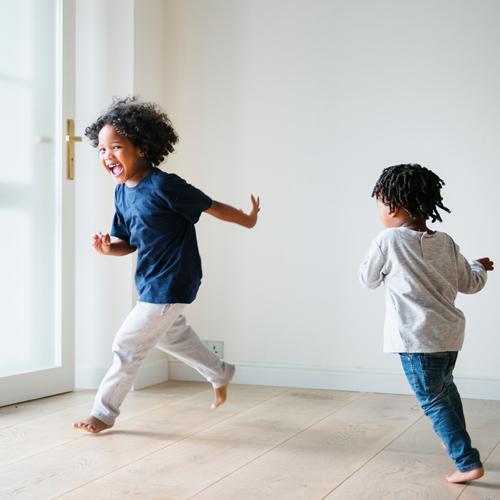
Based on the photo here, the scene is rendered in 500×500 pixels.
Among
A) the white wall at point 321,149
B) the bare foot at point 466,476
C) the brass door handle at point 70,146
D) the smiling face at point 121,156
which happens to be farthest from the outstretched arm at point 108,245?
the bare foot at point 466,476

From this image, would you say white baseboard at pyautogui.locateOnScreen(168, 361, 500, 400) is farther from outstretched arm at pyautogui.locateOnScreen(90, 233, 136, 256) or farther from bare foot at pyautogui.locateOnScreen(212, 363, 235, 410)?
outstretched arm at pyautogui.locateOnScreen(90, 233, 136, 256)

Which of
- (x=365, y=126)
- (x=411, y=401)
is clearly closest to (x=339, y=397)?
(x=411, y=401)

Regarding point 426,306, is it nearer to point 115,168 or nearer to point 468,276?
point 468,276

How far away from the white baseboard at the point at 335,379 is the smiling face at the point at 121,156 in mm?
1203

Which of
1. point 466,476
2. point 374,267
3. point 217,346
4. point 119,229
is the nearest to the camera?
point 466,476

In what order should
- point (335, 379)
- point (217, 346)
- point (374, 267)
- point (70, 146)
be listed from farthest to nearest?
point (217, 346), point (335, 379), point (70, 146), point (374, 267)

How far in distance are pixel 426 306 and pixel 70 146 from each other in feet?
5.54

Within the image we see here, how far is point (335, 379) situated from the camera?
3127 mm

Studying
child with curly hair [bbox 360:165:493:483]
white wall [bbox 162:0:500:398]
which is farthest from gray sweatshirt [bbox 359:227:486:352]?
white wall [bbox 162:0:500:398]

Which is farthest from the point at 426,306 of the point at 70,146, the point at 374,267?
the point at 70,146

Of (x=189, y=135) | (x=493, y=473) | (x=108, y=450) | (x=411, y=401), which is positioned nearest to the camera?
(x=493, y=473)

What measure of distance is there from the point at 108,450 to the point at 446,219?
156 centimetres

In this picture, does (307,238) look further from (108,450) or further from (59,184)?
(108,450)

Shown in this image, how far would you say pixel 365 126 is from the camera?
3086 millimetres
